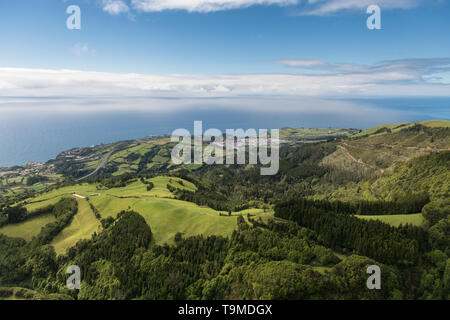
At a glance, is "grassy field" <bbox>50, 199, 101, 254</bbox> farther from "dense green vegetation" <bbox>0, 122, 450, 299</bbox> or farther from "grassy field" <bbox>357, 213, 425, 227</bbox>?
"grassy field" <bbox>357, 213, 425, 227</bbox>

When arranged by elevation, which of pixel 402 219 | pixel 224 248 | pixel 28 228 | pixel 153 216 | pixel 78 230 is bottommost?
pixel 28 228

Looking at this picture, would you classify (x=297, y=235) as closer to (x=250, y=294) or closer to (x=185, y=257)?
(x=250, y=294)

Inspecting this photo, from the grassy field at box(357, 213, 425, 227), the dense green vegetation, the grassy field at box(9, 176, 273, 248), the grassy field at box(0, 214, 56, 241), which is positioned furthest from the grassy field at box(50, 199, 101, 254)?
the grassy field at box(357, 213, 425, 227)

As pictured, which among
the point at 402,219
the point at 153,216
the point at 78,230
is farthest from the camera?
the point at 78,230

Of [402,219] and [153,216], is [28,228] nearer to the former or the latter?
[153,216]

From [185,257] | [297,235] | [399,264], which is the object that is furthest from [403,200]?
[185,257]

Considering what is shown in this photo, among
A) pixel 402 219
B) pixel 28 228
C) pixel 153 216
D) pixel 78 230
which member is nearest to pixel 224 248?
pixel 153 216
